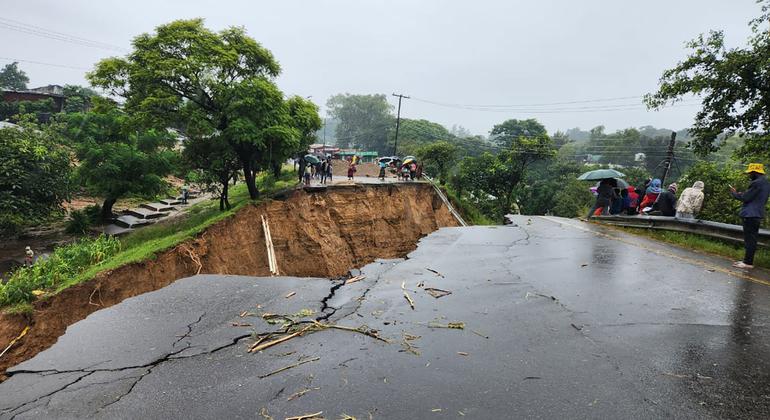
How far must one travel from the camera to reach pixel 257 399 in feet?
10.7

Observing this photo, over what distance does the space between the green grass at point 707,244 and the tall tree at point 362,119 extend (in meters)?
73.0

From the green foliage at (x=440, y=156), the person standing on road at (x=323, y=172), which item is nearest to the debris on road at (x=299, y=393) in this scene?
the person standing on road at (x=323, y=172)

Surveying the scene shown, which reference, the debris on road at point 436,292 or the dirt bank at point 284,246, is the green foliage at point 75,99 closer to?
the dirt bank at point 284,246

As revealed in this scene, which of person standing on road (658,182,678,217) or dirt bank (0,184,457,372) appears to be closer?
dirt bank (0,184,457,372)

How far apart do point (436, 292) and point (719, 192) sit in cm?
1556

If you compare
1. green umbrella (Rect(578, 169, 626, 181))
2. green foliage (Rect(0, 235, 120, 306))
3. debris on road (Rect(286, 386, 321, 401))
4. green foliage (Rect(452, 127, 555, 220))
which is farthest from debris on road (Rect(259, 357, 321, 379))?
green foliage (Rect(452, 127, 555, 220))

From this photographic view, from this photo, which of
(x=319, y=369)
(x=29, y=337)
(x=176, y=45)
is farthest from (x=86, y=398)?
(x=176, y=45)

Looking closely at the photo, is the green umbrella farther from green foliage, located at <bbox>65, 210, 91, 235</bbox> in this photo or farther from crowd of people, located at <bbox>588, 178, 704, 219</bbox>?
green foliage, located at <bbox>65, 210, 91, 235</bbox>

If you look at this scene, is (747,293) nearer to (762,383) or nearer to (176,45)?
(762,383)

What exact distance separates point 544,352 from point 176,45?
16.3 metres

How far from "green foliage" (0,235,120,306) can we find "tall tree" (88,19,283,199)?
17.0 feet

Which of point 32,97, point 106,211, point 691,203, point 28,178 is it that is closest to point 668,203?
point 691,203

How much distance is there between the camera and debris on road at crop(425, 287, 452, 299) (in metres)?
5.75

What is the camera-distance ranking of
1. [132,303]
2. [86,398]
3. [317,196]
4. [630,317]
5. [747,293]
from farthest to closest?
[317,196] → [132,303] → [747,293] → [630,317] → [86,398]
